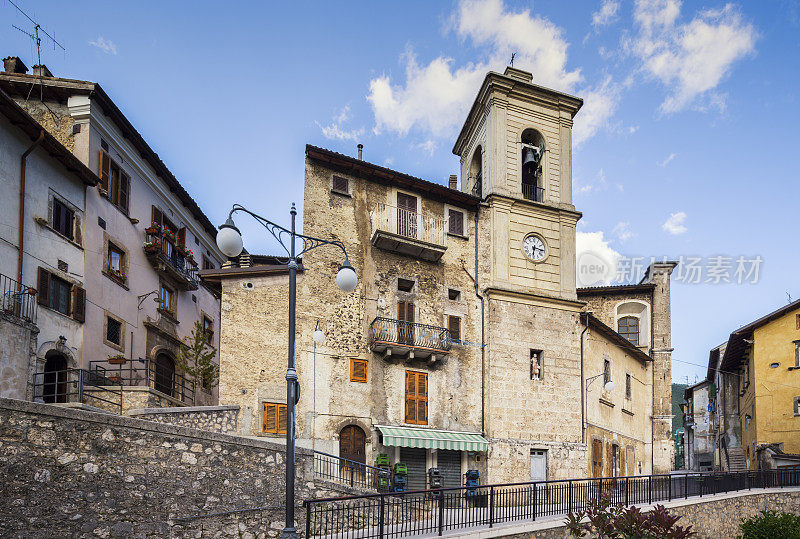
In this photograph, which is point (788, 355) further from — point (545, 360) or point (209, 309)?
point (209, 309)

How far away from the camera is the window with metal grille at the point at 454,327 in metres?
26.8

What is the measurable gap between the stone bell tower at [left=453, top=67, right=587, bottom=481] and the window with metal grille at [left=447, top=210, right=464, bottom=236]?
2.70 feet

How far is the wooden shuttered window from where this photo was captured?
82.3 feet

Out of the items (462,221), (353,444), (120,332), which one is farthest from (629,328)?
(120,332)

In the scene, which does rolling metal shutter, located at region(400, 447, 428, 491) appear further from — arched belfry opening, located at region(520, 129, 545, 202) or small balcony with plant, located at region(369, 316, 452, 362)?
arched belfry opening, located at region(520, 129, 545, 202)

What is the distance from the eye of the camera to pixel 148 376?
26.0 m

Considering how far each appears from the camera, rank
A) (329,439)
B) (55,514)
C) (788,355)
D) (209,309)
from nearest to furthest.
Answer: (55,514) → (329,439) → (209,309) → (788,355)

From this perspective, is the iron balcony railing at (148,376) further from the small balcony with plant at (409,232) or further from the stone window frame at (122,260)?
the small balcony with plant at (409,232)

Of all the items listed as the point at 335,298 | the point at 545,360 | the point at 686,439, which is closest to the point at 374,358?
the point at 335,298

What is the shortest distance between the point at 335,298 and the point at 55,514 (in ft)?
42.4

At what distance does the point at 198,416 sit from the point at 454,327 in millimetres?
10874

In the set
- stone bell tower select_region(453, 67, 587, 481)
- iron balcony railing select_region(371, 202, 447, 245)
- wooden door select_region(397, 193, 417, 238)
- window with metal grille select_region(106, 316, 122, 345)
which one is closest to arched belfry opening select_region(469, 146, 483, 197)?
stone bell tower select_region(453, 67, 587, 481)

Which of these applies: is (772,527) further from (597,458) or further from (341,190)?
(341,190)

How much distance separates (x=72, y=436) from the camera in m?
13.4
